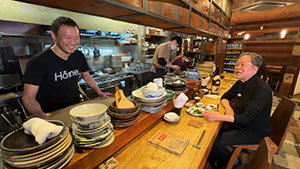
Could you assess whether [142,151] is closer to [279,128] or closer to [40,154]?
[40,154]

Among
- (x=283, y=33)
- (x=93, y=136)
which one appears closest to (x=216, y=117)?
(x=93, y=136)

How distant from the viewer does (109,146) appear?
0.96m

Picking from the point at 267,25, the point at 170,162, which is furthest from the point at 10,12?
the point at 267,25

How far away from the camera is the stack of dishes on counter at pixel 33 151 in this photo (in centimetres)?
57

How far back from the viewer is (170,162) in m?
1.02

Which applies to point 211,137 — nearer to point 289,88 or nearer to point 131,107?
point 131,107

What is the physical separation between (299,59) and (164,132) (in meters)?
6.99

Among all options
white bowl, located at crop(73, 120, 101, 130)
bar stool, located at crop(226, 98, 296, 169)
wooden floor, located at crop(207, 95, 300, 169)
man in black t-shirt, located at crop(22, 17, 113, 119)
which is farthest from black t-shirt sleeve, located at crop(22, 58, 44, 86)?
wooden floor, located at crop(207, 95, 300, 169)

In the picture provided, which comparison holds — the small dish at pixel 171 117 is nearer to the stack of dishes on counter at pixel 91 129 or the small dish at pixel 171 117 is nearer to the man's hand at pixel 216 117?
the man's hand at pixel 216 117

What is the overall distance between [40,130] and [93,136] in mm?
298

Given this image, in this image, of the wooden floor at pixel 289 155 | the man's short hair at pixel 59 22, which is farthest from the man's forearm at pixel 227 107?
the man's short hair at pixel 59 22

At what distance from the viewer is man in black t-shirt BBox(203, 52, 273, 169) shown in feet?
5.52

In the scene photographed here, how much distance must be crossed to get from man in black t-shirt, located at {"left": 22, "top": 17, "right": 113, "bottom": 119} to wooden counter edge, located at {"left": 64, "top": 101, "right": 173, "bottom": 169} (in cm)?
69

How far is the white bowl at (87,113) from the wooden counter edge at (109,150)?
21 cm
